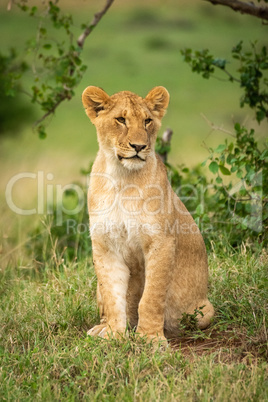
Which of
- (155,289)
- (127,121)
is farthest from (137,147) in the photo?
(155,289)

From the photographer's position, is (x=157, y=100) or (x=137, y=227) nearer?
(x=137, y=227)

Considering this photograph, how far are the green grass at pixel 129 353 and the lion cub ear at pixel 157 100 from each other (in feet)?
4.39

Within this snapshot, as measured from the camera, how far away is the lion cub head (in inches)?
149

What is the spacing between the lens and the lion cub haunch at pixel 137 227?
389 cm

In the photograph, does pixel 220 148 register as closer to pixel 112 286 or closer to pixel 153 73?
pixel 112 286

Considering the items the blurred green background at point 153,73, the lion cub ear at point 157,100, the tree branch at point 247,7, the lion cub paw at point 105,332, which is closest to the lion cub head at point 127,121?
the lion cub ear at point 157,100

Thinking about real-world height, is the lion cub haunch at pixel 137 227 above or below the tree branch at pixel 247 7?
below

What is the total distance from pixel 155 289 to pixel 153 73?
18240mm

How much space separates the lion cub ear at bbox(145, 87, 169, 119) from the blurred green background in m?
10.4

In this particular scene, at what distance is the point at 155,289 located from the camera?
12.7 ft

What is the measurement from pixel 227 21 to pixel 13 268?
22.1 m

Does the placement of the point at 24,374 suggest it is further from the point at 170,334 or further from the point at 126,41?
the point at 126,41

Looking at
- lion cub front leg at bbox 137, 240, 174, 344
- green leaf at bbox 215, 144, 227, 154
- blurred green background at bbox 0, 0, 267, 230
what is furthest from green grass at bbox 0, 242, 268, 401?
blurred green background at bbox 0, 0, 267, 230

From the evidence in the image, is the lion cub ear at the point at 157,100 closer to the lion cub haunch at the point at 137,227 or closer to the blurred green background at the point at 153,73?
the lion cub haunch at the point at 137,227
